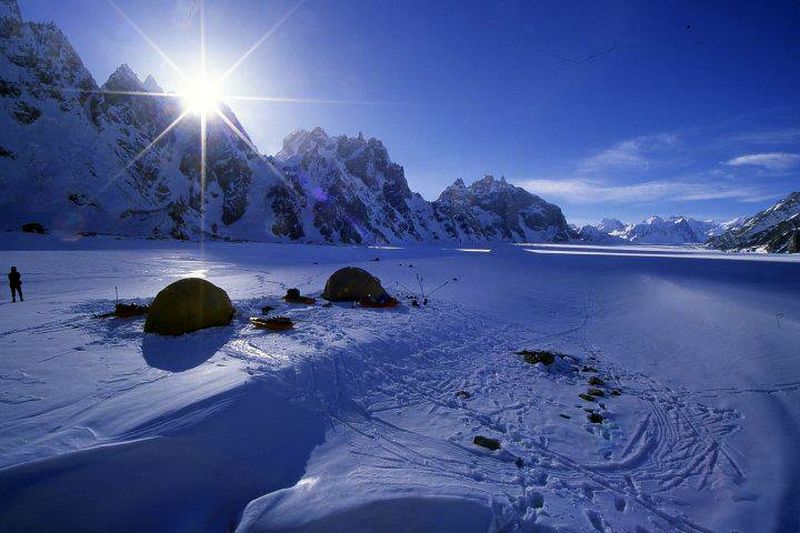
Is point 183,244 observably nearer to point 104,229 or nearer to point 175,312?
point 104,229

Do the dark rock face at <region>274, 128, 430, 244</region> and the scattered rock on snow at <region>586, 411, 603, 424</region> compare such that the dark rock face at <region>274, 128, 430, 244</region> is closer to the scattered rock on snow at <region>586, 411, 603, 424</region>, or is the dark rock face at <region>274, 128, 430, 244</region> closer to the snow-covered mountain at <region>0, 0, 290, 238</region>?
the snow-covered mountain at <region>0, 0, 290, 238</region>

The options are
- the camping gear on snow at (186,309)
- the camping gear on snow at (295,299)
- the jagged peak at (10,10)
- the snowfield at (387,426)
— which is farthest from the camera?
the jagged peak at (10,10)

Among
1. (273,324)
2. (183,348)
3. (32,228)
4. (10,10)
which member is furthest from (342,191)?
(183,348)

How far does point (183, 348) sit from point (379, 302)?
945 cm

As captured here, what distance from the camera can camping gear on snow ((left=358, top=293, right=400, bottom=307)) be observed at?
58.0 ft

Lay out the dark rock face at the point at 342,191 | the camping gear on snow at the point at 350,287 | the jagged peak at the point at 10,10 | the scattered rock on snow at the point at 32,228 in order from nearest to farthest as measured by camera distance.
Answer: the camping gear on snow at the point at 350,287 < the scattered rock on snow at the point at 32,228 < the jagged peak at the point at 10,10 < the dark rock face at the point at 342,191

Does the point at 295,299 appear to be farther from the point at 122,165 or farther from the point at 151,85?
the point at 151,85

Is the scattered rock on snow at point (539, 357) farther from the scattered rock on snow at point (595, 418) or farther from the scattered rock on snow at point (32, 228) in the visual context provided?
the scattered rock on snow at point (32, 228)

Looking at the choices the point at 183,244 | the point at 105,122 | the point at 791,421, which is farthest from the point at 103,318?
the point at 105,122

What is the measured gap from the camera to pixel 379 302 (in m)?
17.8

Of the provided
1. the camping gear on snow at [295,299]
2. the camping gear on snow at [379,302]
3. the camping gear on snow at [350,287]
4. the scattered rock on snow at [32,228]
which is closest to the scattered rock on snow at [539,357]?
the camping gear on snow at [379,302]

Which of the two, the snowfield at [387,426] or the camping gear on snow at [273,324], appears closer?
the snowfield at [387,426]

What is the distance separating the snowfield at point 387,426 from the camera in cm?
463

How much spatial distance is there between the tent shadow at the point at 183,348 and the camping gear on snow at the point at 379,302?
23.1ft
